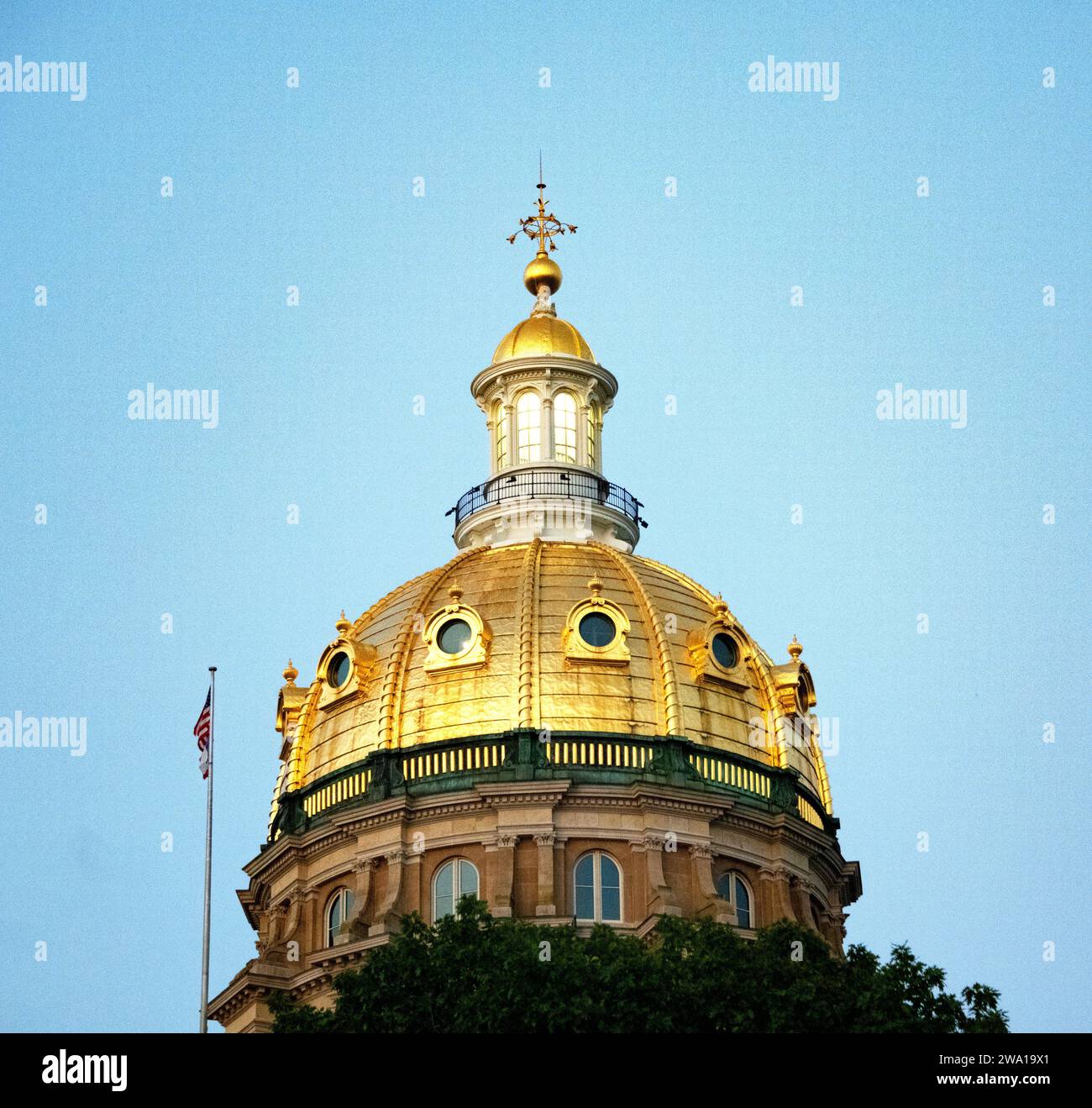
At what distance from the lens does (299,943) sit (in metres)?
78.6

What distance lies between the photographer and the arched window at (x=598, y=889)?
76.0 m

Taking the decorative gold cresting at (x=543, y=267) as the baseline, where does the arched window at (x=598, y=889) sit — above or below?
below

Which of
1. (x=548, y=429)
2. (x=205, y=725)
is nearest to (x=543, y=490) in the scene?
(x=548, y=429)

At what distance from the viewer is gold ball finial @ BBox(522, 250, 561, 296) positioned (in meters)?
95.6

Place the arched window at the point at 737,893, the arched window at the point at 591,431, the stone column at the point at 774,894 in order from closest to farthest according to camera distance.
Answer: the arched window at the point at 737,893
the stone column at the point at 774,894
the arched window at the point at 591,431

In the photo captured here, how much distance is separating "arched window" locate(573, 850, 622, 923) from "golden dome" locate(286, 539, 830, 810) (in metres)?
3.70

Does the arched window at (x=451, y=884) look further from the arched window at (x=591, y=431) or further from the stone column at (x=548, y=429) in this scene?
the arched window at (x=591, y=431)

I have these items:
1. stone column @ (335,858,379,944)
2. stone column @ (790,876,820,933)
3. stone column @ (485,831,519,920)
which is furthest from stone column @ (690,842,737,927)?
stone column @ (335,858,379,944)

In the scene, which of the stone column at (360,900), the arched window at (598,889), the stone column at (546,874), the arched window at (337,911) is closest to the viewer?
the stone column at (546,874)

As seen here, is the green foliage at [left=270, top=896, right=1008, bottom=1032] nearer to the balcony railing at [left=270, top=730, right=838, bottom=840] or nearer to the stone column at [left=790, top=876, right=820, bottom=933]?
the balcony railing at [left=270, top=730, right=838, bottom=840]

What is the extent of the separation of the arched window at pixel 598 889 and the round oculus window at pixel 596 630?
620 centimetres

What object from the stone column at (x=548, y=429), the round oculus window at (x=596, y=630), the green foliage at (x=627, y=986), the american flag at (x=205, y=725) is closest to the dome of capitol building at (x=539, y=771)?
the round oculus window at (x=596, y=630)
